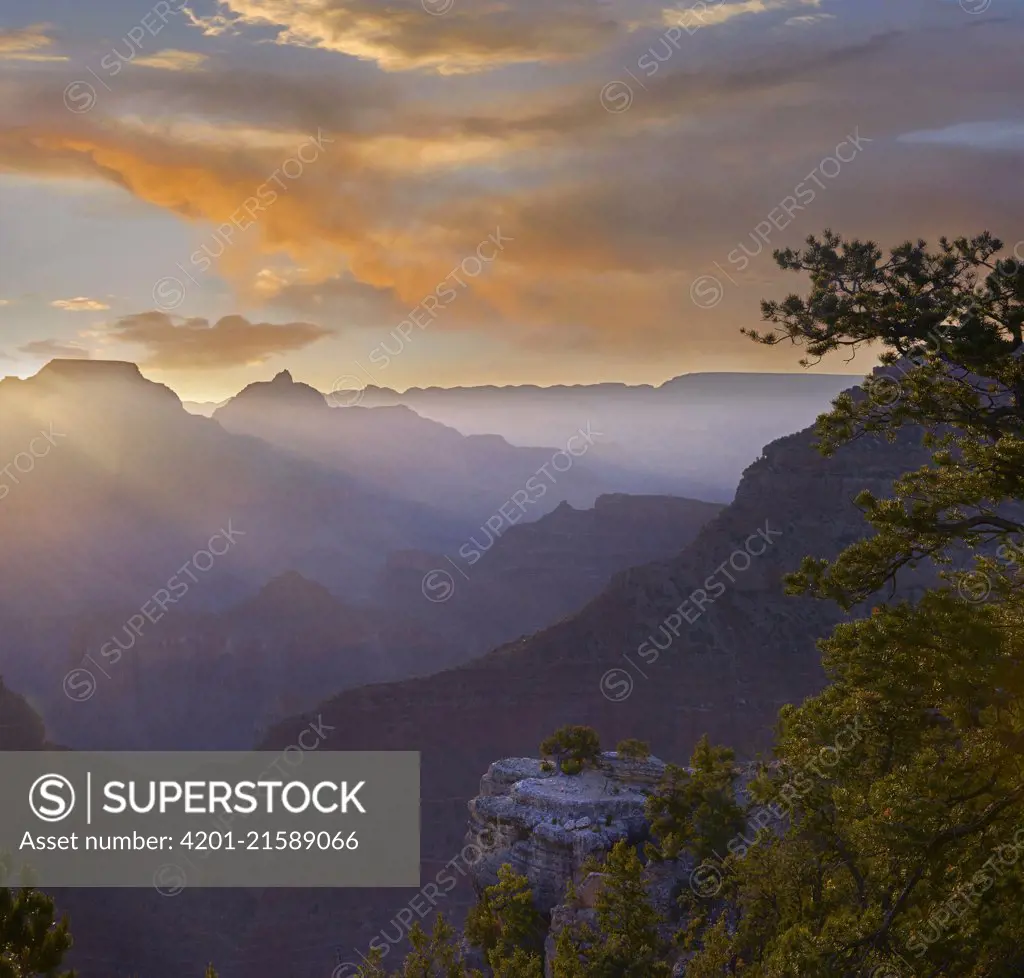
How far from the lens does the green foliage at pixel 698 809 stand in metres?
32.4

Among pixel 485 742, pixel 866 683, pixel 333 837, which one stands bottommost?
pixel 333 837

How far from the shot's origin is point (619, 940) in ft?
71.5

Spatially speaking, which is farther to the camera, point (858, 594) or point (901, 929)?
point (858, 594)

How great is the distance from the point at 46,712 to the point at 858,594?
12483cm

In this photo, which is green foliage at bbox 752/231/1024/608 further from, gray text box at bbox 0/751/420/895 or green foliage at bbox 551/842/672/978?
gray text box at bbox 0/751/420/895

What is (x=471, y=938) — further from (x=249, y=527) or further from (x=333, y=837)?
(x=249, y=527)

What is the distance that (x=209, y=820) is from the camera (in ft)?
261

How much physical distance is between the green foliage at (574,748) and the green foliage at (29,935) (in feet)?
110

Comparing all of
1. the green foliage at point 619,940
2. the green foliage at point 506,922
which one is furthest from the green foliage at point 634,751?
the green foliage at point 619,940

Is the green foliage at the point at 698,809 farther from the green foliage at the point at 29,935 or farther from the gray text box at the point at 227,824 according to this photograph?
the gray text box at the point at 227,824

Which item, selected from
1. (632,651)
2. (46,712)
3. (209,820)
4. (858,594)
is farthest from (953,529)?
(46,712)

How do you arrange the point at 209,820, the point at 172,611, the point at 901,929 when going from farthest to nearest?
1. the point at 172,611
2. the point at 209,820
3. the point at 901,929

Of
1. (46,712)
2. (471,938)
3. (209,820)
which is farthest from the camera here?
(46,712)

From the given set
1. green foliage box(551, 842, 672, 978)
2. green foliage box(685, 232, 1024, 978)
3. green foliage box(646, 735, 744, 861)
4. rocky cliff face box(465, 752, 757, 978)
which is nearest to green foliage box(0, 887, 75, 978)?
green foliage box(685, 232, 1024, 978)
